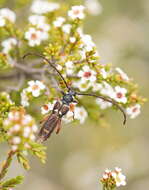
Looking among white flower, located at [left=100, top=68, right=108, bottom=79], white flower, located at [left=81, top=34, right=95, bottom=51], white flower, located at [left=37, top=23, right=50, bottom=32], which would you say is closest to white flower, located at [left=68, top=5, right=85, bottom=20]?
white flower, located at [left=81, top=34, right=95, bottom=51]

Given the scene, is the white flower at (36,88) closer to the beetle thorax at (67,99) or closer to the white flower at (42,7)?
Answer: the beetle thorax at (67,99)

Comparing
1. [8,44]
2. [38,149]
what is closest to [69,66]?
[8,44]

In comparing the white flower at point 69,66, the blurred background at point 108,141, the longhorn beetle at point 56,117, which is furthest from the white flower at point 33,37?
the blurred background at point 108,141

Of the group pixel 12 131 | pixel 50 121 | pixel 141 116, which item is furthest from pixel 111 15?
pixel 12 131

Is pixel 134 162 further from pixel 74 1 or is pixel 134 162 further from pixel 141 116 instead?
pixel 74 1

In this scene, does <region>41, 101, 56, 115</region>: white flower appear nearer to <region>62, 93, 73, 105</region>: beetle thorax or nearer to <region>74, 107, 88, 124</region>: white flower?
<region>62, 93, 73, 105</region>: beetle thorax

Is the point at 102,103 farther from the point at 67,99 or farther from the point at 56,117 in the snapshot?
the point at 56,117
